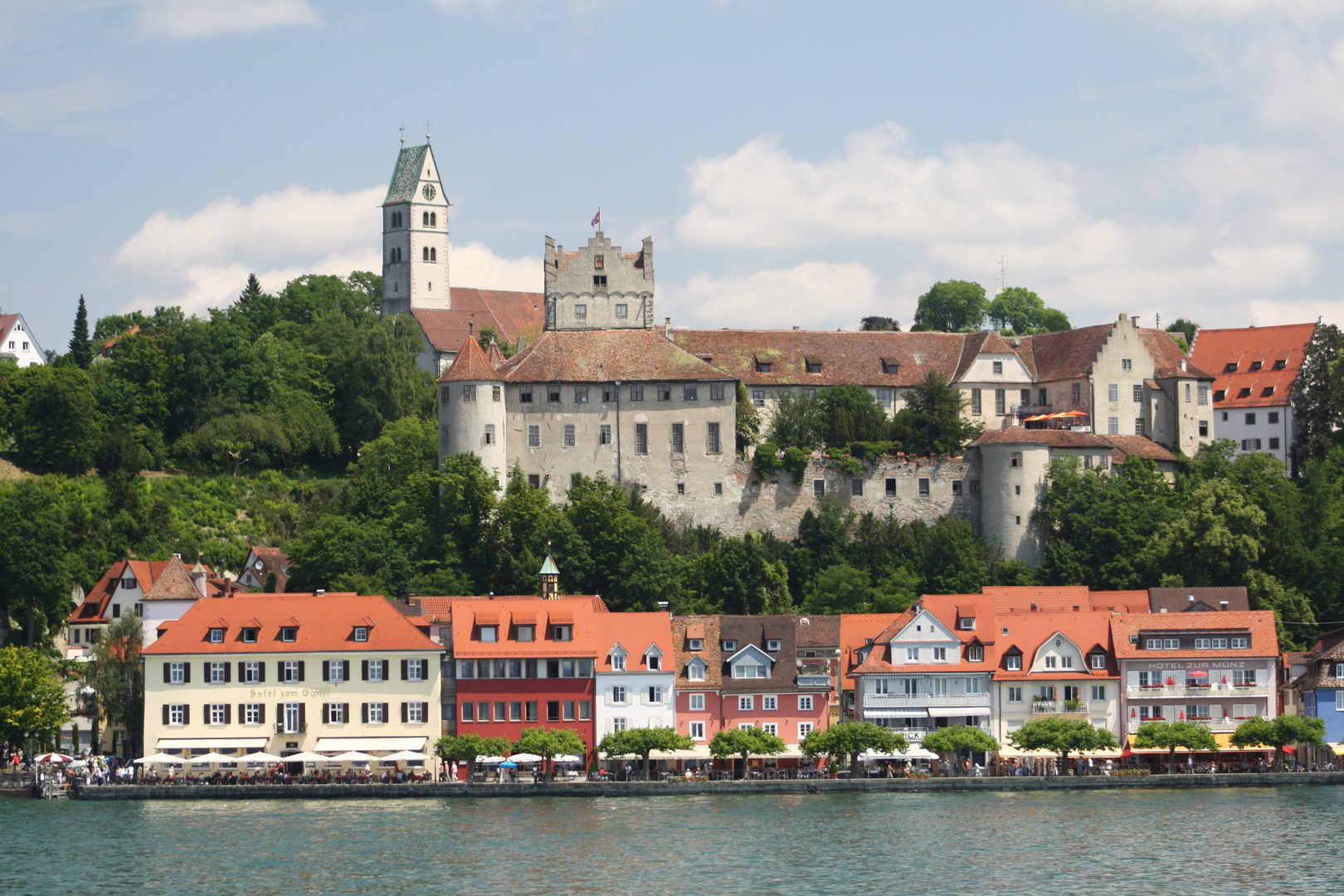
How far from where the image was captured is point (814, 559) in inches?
3976

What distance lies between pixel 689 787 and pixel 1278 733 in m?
22.4

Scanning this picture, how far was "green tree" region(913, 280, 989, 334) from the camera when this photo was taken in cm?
16712

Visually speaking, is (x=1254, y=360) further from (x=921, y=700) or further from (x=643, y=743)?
(x=643, y=743)

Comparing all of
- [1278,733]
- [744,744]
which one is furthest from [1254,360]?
[744,744]

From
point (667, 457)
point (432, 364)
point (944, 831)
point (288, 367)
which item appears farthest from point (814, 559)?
point (432, 364)

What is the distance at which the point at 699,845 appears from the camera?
6788 cm

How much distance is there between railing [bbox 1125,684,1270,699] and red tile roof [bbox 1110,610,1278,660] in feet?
3.91

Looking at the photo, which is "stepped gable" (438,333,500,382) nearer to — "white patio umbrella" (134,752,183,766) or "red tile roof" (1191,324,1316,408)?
"white patio umbrella" (134,752,183,766)

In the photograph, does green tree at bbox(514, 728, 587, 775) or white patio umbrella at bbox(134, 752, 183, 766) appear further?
white patio umbrella at bbox(134, 752, 183, 766)

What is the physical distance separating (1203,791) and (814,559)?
25.8 metres

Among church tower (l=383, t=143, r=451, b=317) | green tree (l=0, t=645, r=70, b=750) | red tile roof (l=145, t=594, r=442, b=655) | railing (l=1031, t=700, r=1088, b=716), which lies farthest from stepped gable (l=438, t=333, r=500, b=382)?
church tower (l=383, t=143, r=451, b=317)

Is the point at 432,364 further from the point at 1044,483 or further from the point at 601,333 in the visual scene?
the point at 1044,483

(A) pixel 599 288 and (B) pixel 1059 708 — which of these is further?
(A) pixel 599 288

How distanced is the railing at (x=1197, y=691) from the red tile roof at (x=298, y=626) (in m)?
28.1
